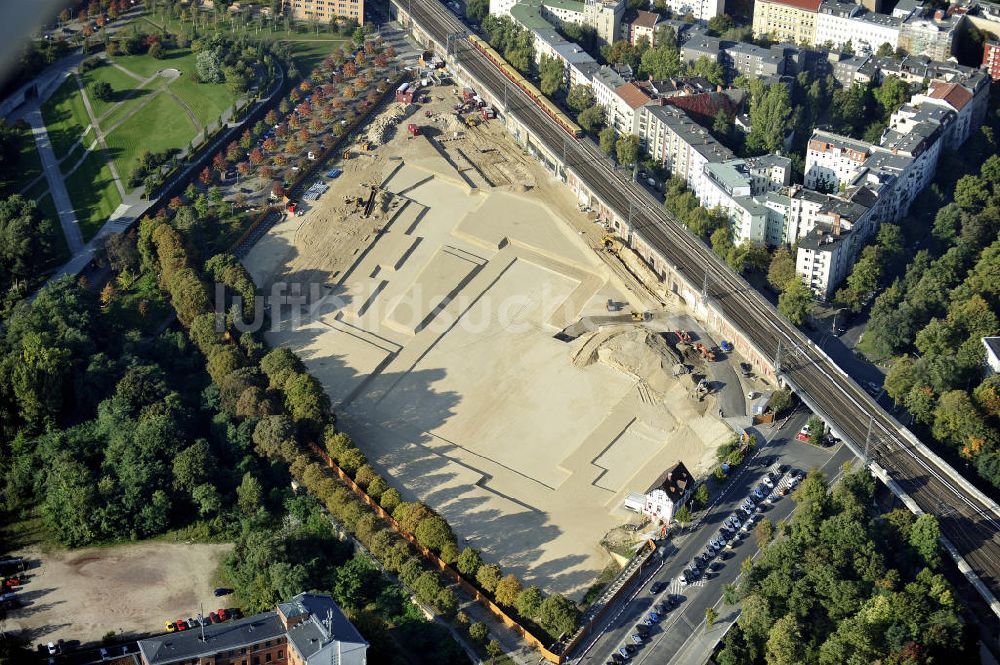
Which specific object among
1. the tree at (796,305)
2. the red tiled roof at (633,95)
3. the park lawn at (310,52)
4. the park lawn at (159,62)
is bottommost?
the tree at (796,305)

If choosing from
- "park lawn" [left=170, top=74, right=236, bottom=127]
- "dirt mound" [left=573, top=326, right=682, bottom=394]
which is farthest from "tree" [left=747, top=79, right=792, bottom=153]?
"park lawn" [left=170, top=74, right=236, bottom=127]

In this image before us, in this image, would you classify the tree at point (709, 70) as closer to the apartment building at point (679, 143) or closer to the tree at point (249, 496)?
the apartment building at point (679, 143)

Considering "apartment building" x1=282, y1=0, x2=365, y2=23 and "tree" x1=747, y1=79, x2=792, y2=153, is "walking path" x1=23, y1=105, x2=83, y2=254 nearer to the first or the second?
"apartment building" x1=282, y1=0, x2=365, y2=23

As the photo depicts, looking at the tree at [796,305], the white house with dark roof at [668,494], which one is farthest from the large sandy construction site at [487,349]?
the tree at [796,305]

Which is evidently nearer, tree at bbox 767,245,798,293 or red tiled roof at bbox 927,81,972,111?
tree at bbox 767,245,798,293

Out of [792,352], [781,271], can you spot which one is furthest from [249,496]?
[781,271]

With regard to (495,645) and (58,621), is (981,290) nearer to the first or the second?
(495,645)

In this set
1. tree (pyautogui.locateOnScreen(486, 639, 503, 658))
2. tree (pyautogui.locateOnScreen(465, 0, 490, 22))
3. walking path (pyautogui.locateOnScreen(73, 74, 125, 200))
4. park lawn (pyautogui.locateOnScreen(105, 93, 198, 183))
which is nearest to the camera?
tree (pyautogui.locateOnScreen(486, 639, 503, 658))
